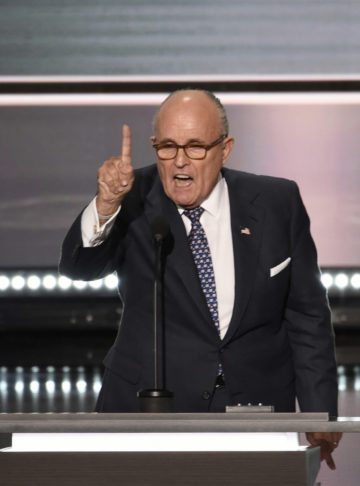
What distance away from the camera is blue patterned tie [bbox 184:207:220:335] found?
86.4 inches

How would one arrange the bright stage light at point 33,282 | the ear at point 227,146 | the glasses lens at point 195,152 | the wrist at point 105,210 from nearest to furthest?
the wrist at point 105,210
the glasses lens at point 195,152
the ear at point 227,146
the bright stage light at point 33,282

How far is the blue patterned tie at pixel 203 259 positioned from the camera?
2.20 meters

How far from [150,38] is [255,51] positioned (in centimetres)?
56

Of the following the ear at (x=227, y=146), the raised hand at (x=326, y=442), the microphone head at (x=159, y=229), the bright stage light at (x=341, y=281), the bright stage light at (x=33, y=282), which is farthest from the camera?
the bright stage light at (x=33, y=282)

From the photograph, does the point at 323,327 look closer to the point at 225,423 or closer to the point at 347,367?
the point at 225,423

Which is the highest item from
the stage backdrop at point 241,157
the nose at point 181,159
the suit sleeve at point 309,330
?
the stage backdrop at point 241,157

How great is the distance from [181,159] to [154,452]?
0.82 m

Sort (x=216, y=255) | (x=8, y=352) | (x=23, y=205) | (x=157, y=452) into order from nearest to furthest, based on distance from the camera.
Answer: (x=157, y=452) < (x=216, y=255) < (x=23, y=205) < (x=8, y=352)

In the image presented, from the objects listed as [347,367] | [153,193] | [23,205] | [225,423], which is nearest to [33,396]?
[23,205]

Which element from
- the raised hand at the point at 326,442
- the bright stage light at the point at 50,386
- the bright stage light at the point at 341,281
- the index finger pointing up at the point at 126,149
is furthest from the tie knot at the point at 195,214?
the bright stage light at the point at 341,281

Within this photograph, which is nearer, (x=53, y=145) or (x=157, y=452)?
(x=157, y=452)

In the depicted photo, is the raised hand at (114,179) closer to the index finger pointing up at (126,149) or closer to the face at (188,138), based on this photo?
the index finger pointing up at (126,149)

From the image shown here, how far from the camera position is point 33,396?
210 inches

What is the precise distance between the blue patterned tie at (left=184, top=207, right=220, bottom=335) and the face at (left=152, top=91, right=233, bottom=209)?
0.15ft
